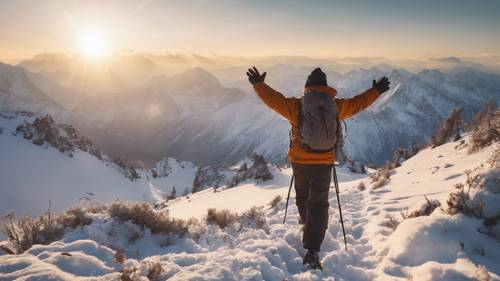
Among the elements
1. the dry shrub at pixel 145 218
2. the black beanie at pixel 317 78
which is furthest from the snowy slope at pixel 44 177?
the black beanie at pixel 317 78

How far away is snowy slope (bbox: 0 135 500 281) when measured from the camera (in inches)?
160

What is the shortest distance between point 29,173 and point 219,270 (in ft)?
77.4

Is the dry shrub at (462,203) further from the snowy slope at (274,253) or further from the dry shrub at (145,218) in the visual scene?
the dry shrub at (145,218)

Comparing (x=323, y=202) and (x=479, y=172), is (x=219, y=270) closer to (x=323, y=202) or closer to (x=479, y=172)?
(x=323, y=202)

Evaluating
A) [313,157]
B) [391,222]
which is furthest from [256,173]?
[313,157]

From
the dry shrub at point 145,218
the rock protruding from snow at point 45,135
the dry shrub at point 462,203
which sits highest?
the dry shrub at point 462,203

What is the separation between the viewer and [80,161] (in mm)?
32281

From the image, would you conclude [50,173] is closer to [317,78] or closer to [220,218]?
[220,218]

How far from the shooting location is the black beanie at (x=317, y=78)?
5371mm

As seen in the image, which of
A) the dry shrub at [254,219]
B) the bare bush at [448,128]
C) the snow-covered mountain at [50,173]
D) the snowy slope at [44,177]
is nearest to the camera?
the dry shrub at [254,219]

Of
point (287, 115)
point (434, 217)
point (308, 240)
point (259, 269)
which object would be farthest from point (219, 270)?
point (434, 217)

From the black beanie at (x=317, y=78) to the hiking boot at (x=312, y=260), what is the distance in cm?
254

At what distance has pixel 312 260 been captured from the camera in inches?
205

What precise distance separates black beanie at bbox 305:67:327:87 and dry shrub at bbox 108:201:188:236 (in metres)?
3.46
